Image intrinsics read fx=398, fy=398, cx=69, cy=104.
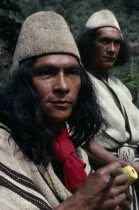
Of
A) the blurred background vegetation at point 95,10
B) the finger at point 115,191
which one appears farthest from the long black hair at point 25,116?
the blurred background vegetation at point 95,10

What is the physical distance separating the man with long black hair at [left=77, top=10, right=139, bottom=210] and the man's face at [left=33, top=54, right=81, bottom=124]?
108cm

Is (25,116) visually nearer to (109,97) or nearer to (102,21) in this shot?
(109,97)

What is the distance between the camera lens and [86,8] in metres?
11.3

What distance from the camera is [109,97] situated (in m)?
3.32

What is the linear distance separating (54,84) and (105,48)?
5.80ft

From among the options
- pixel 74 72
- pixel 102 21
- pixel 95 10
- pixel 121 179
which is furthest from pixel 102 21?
pixel 95 10

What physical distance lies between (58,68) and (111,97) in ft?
5.22

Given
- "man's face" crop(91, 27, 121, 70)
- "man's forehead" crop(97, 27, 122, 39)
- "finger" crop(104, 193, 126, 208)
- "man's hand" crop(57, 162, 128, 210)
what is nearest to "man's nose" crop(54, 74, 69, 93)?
"man's hand" crop(57, 162, 128, 210)

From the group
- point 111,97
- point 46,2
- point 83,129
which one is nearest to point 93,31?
point 111,97

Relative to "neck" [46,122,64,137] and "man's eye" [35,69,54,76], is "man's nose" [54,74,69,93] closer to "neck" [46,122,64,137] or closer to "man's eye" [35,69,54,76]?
"man's eye" [35,69,54,76]

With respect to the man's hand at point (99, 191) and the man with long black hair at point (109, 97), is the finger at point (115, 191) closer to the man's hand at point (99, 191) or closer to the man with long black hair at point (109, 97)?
the man's hand at point (99, 191)

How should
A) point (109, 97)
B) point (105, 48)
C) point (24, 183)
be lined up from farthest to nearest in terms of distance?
point (105, 48) < point (109, 97) < point (24, 183)

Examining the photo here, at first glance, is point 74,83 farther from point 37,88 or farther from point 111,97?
point 111,97

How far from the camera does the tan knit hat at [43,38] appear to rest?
182 cm
